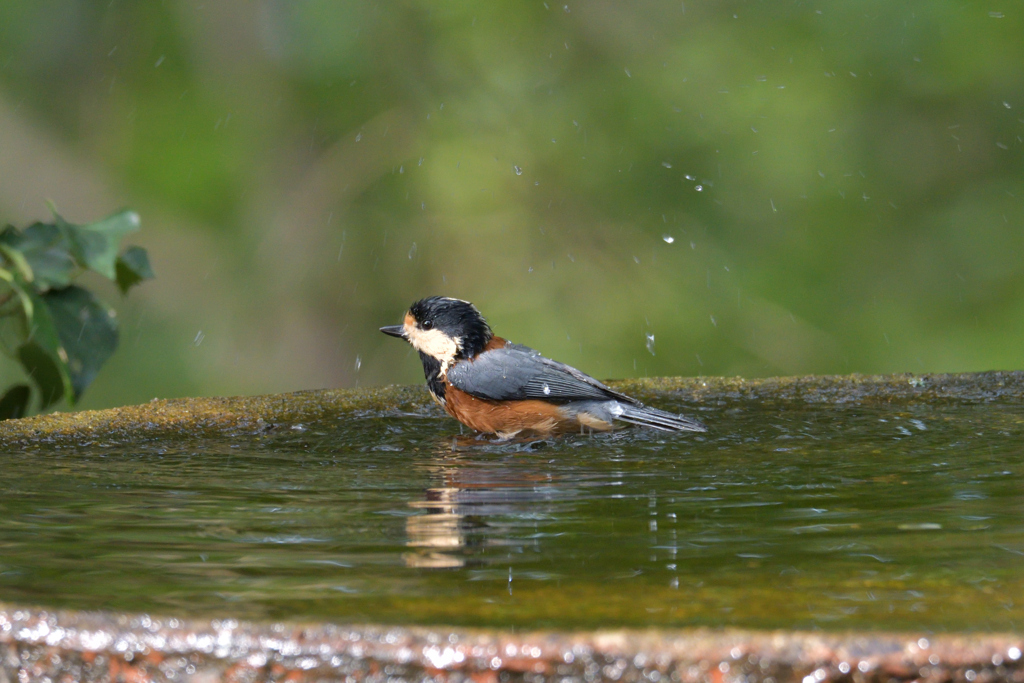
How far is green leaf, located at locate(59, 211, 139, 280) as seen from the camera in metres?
3.16

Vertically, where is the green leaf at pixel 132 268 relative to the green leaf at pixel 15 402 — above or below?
above

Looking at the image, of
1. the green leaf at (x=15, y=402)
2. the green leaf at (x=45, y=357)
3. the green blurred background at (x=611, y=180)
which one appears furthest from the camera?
the green blurred background at (x=611, y=180)

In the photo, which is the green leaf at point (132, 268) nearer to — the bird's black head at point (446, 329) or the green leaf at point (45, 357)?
the green leaf at point (45, 357)

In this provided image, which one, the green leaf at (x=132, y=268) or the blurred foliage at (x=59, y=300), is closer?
the blurred foliage at (x=59, y=300)

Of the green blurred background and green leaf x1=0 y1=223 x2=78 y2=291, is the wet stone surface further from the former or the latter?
the green blurred background

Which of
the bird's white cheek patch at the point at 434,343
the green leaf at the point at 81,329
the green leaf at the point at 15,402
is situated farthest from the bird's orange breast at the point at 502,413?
the green leaf at the point at 15,402

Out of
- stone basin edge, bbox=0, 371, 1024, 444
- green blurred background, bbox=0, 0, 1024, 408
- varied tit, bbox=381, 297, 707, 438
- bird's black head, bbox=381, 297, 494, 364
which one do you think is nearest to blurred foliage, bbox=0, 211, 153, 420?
stone basin edge, bbox=0, 371, 1024, 444

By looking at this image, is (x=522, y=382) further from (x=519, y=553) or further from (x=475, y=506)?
(x=519, y=553)

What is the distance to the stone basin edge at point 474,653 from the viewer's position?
3.07 ft

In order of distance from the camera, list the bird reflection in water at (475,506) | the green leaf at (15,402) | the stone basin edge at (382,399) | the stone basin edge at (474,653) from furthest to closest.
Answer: the green leaf at (15,402)
the stone basin edge at (382,399)
the bird reflection in water at (475,506)
the stone basin edge at (474,653)

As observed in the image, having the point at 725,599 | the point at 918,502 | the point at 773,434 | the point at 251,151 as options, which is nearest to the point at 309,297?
the point at 251,151

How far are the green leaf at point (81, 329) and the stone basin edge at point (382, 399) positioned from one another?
9.0 inches

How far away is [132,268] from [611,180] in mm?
4947

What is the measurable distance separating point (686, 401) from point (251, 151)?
17.4 feet
